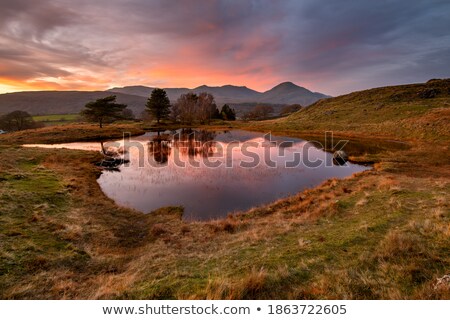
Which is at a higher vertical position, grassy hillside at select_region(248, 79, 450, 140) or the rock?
grassy hillside at select_region(248, 79, 450, 140)

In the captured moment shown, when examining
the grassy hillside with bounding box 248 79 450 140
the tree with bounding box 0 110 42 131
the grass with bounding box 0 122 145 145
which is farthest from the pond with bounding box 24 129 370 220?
the tree with bounding box 0 110 42 131

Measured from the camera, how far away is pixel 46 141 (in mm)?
53188

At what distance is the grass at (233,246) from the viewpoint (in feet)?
22.1

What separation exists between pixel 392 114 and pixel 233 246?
264 feet

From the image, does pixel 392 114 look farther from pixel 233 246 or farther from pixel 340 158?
pixel 233 246

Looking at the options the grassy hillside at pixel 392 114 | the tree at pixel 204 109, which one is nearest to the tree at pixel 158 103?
the tree at pixel 204 109

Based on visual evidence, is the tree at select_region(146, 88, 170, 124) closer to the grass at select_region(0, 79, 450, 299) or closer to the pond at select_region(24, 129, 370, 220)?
the pond at select_region(24, 129, 370, 220)

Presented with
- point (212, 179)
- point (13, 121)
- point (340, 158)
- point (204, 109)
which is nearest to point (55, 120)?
point (13, 121)

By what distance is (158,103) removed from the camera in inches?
3688

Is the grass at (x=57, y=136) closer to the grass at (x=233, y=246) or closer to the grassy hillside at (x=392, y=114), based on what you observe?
the grass at (x=233, y=246)

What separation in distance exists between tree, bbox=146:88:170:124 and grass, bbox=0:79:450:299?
7530 centimetres

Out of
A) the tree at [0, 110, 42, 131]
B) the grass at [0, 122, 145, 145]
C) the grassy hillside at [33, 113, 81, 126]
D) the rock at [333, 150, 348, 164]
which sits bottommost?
the rock at [333, 150, 348, 164]

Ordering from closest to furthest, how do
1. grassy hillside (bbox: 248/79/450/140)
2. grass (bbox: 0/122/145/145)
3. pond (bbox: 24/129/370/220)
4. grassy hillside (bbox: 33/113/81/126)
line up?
pond (bbox: 24/129/370/220)
grass (bbox: 0/122/145/145)
grassy hillside (bbox: 248/79/450/140)
grassy hillside (bbox: 33/113/81/126)

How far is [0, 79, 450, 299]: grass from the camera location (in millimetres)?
6742
